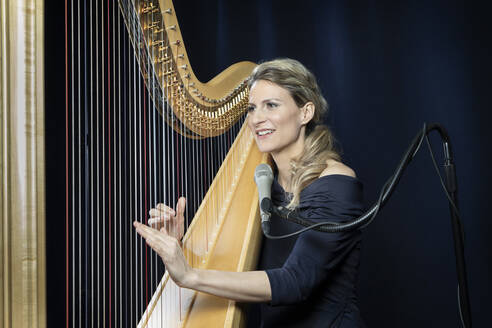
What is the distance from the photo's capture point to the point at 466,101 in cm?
307

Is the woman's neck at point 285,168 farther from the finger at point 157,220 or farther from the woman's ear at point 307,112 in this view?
the finger at point 157,220

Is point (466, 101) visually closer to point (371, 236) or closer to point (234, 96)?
point (371, 236)

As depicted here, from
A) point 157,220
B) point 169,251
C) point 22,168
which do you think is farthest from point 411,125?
point 22,168

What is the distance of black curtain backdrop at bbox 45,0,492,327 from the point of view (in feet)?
10.0

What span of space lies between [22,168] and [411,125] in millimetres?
2973

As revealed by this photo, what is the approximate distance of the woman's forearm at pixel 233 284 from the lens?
1154 millimetres

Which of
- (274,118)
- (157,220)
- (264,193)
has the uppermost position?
(274,118)

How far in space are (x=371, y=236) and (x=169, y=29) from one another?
7.87 ft

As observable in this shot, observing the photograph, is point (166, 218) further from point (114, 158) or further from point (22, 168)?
point (22, 168)

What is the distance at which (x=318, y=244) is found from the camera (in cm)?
129

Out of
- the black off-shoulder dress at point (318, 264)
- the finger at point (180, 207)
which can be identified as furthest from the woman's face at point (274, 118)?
the finger at point (180, 207)

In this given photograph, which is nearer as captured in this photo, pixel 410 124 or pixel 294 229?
pixel 294 229

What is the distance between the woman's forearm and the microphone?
22 centimetres

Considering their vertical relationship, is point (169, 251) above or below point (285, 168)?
below
